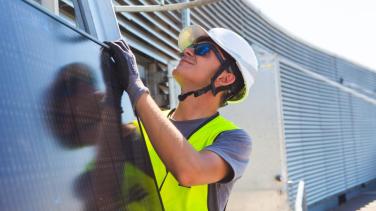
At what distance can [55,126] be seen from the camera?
1.21 metres

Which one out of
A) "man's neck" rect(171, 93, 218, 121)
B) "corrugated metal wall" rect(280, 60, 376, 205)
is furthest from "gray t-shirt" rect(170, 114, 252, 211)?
"corrugated metal wall" rect(280, 60, 376, 205)

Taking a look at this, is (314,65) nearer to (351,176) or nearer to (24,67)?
(351,176)

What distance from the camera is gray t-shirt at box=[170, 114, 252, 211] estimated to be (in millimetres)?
1954

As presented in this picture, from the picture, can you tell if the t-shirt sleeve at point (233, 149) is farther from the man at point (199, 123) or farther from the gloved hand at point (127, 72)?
the gloved hand at point (127, 72)

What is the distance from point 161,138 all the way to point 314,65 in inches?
646

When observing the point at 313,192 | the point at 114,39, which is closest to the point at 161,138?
the point at 114,39

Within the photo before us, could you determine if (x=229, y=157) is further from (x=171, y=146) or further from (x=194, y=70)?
(x=194, y=70)

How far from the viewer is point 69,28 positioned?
143cm

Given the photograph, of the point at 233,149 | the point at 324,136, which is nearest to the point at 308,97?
the point at 324,136

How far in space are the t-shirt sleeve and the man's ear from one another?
29 cm

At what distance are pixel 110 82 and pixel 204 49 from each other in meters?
0.71

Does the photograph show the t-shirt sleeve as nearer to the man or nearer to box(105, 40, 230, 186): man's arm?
the man

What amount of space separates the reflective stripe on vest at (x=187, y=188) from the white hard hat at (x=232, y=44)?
38 centimetres

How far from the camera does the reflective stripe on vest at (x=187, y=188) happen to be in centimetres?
200
